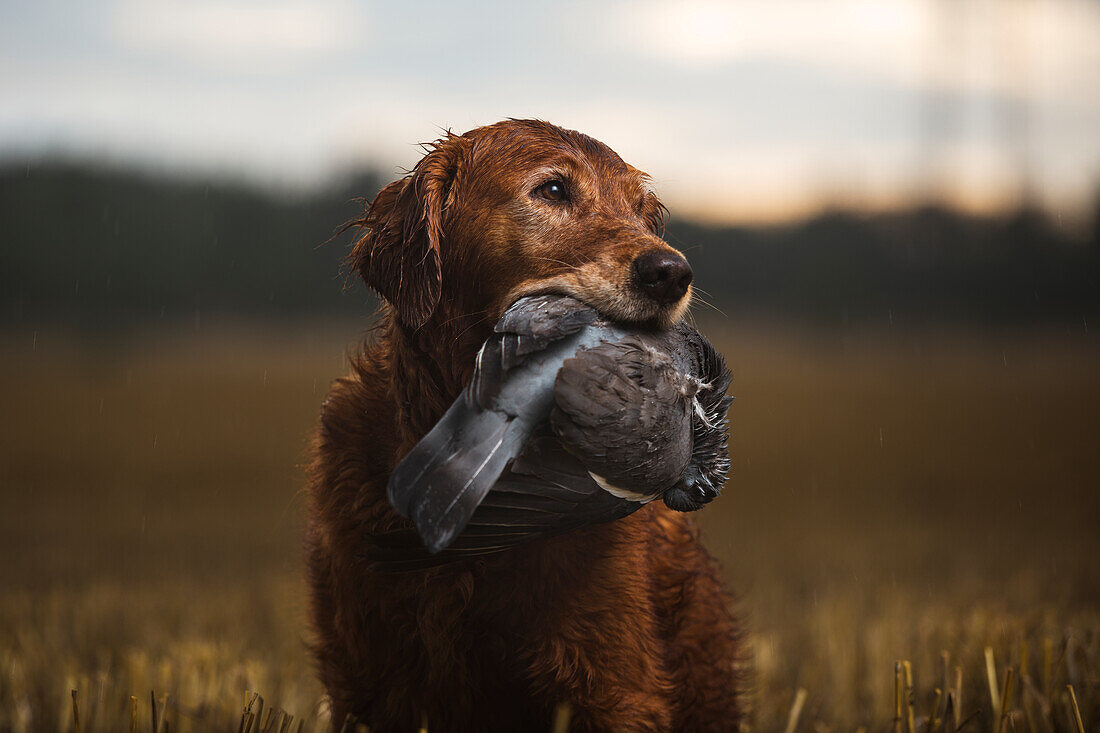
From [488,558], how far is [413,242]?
911mm

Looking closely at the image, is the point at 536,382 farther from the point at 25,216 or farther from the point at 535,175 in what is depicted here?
the point at 25,216

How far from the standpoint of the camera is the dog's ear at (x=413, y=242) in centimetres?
254

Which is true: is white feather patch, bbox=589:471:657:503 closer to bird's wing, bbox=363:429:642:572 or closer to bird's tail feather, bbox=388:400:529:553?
bird's wing, bbox=363:429:642:572

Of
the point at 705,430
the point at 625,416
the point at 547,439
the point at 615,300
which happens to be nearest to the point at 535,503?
the point at 547,439

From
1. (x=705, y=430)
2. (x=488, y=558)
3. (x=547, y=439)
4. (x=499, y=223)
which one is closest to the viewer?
(x=547, y=439)

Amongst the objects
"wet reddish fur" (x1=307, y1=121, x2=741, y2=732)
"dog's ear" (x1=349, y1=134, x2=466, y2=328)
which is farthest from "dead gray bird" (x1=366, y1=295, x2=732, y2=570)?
"dog's ear" (x1=349, y1=134, x2=466, y2=328)

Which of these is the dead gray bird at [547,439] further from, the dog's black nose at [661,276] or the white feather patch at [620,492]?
the dog's black nose at [661,276]

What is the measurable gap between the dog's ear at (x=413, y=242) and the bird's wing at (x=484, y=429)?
26.1 inches

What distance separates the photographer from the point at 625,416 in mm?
1788

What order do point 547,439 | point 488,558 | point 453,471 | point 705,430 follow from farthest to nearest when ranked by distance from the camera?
point 488,558 < point 705,430 < point 547,439 < point 453,471

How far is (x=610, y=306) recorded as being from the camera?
2182 mm

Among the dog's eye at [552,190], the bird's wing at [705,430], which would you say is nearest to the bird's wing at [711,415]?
the bird's wing at [705,430]

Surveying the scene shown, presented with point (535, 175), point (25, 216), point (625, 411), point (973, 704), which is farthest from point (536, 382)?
point (25, 216)

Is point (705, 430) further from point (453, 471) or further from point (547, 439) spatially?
point (453, 471)
